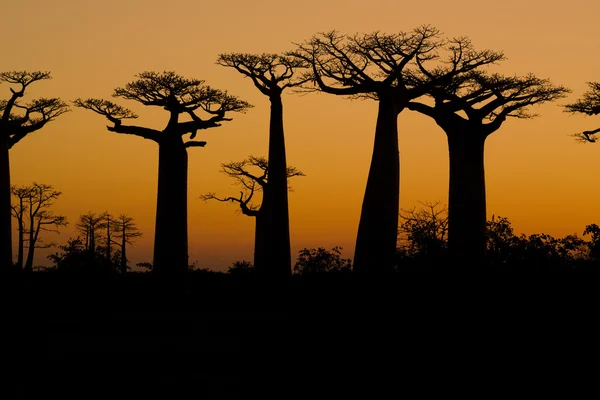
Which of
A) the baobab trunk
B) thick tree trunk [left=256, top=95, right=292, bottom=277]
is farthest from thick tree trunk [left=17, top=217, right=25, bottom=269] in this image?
the baobab trunk

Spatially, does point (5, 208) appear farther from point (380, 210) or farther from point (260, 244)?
point (380, 210)

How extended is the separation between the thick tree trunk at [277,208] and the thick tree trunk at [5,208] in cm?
681

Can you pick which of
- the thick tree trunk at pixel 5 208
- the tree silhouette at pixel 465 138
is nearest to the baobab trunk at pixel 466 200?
the tree silhouette at pixel 465 138

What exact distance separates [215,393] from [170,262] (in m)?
12.0

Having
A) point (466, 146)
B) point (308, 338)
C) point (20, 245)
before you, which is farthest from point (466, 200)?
point (20, 245)

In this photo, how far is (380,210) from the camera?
19109 millimetres

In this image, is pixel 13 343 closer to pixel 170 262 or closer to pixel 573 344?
pixel 573 344

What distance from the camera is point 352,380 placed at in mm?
10477

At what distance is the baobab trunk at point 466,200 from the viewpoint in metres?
21.5

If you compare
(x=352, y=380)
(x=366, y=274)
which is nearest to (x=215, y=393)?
(x=352, y=380)

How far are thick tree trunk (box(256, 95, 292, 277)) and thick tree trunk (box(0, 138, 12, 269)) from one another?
681 cm

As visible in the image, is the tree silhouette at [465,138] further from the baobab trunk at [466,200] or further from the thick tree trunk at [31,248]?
the thick tree trunk at [31,248]

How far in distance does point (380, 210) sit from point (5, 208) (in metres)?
10.3

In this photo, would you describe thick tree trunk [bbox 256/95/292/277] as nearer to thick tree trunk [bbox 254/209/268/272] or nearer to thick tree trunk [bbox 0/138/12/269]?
thick tree trunk [bbox 254/209/268/272]
